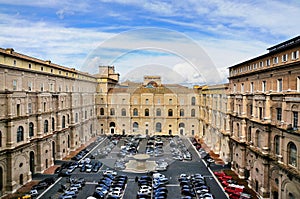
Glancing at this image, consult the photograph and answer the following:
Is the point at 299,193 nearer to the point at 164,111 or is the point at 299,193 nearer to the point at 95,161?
the point at 95,161

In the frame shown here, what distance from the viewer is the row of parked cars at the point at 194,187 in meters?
24.9

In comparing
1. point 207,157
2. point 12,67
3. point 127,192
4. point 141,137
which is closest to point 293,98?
point 127,192

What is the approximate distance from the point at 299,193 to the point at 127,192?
51.0 ft

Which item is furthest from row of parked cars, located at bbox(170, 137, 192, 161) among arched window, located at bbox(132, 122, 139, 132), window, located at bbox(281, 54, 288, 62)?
window, located at bbox(281, 54, 288, 62)

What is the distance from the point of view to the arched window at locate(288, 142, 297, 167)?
19.9m

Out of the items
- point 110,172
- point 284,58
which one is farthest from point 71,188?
point 284,58

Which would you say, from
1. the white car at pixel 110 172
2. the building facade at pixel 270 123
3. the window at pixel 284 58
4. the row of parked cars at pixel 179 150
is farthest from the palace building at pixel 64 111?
the window at pixel 284 58

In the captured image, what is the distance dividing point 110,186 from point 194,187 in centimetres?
901

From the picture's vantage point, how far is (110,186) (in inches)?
1085

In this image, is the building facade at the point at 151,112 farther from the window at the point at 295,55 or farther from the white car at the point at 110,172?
the window at the point at 295,55

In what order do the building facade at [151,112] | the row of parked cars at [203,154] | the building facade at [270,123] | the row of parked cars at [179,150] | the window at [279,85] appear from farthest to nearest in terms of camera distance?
the building facade at [151,112] < the row of parked cars at [179,150] < the row of parked cars at [203,154] < the window at [279,85] < the building facade at [270,123]

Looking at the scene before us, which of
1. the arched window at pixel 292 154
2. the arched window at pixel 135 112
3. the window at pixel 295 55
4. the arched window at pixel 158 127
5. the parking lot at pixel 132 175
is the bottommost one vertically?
the parking lot at pixel 132 175

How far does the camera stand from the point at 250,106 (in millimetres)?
29188

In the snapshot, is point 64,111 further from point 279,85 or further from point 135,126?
point 279,85
